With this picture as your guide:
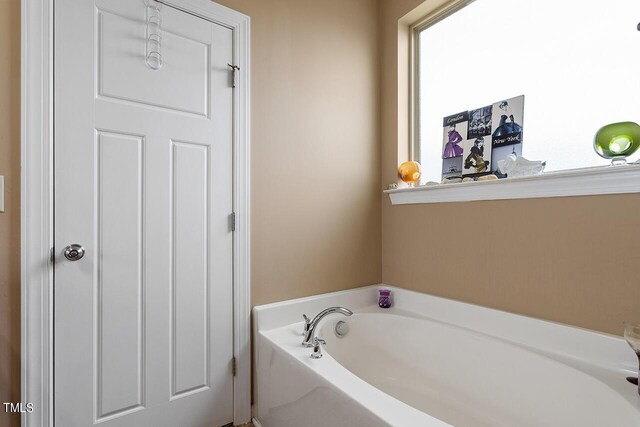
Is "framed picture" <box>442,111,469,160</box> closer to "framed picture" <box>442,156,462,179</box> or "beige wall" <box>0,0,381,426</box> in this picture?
"framed picture" <box>442,156,462,179</box>

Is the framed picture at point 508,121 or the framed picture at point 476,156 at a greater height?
the framed picture at point 508,121

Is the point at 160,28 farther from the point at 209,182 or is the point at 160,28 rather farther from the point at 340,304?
the point at 340,304

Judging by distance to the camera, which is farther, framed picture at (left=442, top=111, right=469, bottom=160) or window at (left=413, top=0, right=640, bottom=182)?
framed picture at (left=442, top=111, right=469, bottom=160)

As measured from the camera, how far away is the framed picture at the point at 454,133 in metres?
1.88

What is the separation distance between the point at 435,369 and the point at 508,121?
131 cm

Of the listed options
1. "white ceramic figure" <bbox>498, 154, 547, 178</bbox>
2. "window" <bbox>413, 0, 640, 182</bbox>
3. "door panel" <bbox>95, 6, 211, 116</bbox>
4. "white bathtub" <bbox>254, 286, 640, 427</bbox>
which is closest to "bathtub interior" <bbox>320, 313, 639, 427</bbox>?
"white bathtub" <bbox>254, 286, 640, 427</bbox>

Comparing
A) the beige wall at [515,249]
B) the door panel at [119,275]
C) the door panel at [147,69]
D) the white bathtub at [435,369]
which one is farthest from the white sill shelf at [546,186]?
the door panel at [119,275]

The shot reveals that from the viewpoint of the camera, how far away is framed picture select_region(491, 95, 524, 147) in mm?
1634

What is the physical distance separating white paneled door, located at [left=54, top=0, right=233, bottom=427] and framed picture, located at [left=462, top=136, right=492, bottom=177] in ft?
4.21

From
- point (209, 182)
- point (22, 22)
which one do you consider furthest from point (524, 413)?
point (22, 22)

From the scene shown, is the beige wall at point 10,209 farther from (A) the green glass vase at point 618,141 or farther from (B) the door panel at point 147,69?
(A) the green glass vase at point 618,141

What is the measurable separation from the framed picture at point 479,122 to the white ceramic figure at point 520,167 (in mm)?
245

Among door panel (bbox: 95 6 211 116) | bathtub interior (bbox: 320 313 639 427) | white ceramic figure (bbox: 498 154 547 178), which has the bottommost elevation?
bathtub interior (bbox: 320 313 639 427)

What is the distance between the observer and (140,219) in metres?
1.41
